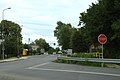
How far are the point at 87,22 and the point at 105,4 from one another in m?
5.27

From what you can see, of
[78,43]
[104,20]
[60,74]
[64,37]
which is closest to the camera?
[60,74]

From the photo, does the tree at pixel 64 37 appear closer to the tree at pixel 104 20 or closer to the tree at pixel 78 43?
the tree at pixel 78 43

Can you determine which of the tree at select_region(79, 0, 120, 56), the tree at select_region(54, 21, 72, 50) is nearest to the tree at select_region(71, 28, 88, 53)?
the tree at select_region(79, 0, 120, 56)

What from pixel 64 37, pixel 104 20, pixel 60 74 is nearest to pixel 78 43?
pixel 104 20

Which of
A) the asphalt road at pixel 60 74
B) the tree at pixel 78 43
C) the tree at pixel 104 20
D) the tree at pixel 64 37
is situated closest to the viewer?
the asphalt road at pixel 60 74

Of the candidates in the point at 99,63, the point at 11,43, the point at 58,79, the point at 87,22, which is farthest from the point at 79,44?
Answer: the point at 58,79

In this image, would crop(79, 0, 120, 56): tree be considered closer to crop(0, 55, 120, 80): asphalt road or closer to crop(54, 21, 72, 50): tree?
crop(0, 55, 120, 80): asphalt road

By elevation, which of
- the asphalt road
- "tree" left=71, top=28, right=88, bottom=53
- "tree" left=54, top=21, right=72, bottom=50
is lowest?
the asphalt road

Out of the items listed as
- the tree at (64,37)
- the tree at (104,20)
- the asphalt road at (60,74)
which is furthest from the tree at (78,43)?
the asphalt road at (60,74)

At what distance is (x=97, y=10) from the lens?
3894 cm

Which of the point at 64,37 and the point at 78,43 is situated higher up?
the point at 64,37

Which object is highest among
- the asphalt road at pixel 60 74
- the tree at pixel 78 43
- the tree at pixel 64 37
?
the tree at pixel 64 37

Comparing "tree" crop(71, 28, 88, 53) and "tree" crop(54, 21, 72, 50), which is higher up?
"tree" crop(54, 21, 72, 50)

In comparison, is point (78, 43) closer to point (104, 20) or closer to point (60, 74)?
point (104, 20)
